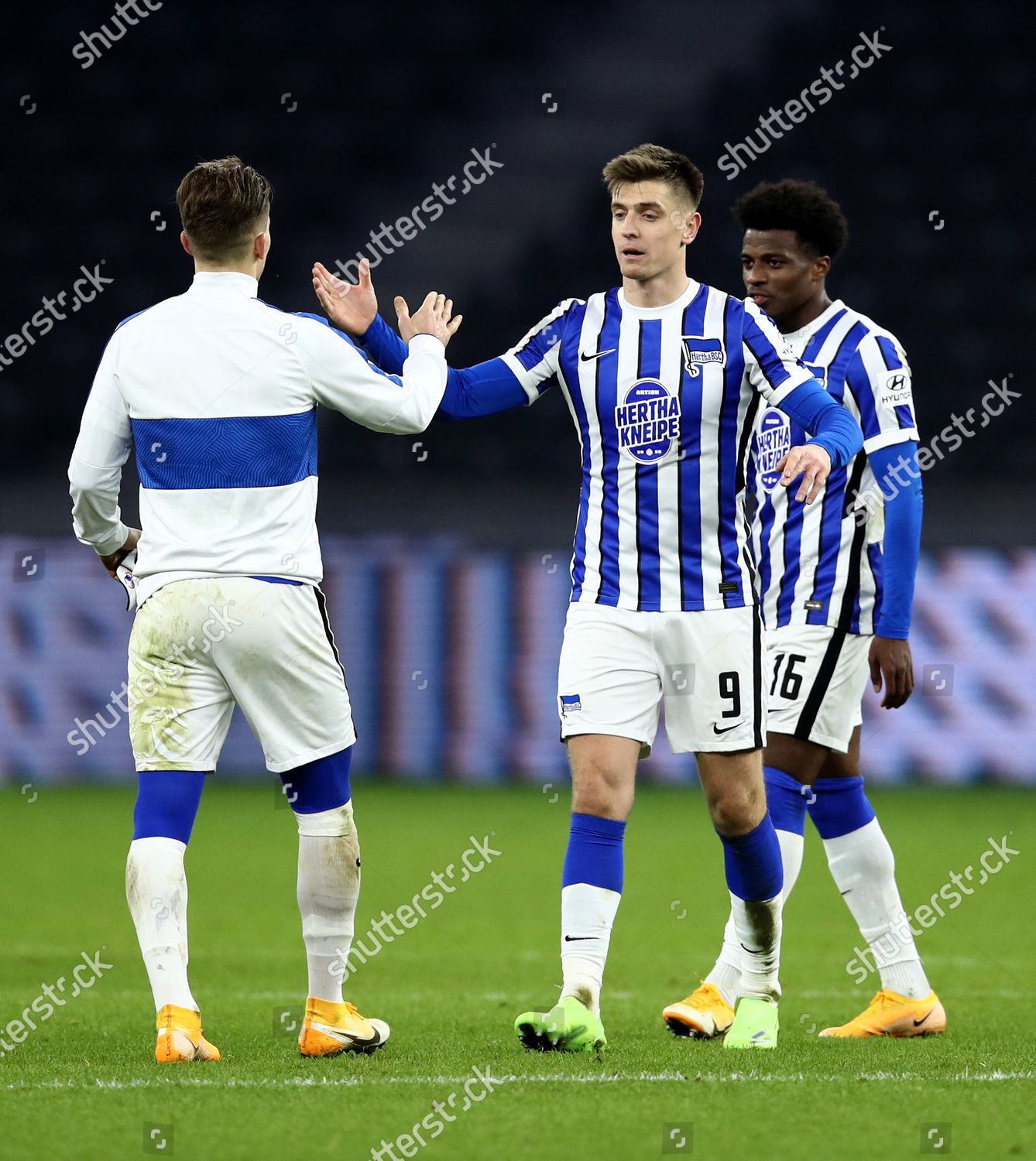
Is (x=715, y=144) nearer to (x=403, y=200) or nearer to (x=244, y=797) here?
(x=403, y=200)

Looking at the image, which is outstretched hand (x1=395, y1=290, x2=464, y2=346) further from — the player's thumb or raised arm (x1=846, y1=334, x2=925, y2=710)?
the player's thumb

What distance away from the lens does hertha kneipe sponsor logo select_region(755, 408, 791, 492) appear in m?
4.70

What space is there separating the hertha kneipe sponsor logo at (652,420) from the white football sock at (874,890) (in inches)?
49.3

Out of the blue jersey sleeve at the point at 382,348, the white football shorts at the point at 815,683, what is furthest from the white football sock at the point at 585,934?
the blue jersey sleeve at the point at 382,348

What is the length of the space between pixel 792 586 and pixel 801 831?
2.13ft

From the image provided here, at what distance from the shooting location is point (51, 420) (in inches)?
541

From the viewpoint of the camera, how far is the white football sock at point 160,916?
143 inches

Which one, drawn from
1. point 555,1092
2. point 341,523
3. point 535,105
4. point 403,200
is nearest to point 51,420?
point 341,523

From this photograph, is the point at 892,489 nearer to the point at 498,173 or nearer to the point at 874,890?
the point at 874,890

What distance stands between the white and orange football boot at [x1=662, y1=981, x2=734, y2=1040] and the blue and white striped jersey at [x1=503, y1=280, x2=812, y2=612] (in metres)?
1.05

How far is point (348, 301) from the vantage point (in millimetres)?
4137

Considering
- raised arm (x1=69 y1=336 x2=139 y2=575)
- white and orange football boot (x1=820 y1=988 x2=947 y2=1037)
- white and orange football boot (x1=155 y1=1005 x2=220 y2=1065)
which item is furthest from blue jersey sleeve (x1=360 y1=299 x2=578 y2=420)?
white and orange football boot (x1=820 y1=988 x2=947 y2=1037)

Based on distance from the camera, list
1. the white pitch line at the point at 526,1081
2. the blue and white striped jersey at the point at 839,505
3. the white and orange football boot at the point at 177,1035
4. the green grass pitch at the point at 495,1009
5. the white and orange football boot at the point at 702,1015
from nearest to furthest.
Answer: the green grass pitch at the point at 495,1009 → the white pitch line at the point at 526,1081 → the white and orange football boot at the point at 177,1035 → the white and orange football boot at the point at 702,1015 → the blue and white striped jersey at the point at 839,505

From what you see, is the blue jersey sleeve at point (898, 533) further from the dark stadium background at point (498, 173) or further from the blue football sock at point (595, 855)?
the dark stadium background at point (498, 173)
